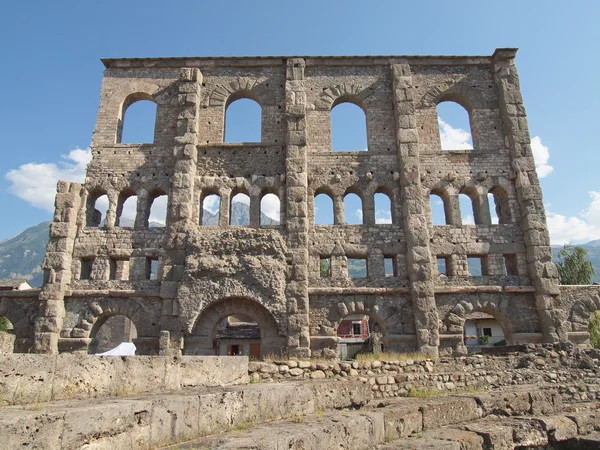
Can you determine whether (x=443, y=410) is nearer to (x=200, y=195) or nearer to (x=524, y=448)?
(x=524, y=448)

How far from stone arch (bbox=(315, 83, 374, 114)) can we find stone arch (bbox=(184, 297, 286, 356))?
8.33 meters

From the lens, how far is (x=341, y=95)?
17.6 m

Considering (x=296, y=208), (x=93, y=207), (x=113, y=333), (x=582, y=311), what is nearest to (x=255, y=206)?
(x=296, y=208)

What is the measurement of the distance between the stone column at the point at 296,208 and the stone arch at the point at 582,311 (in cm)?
938

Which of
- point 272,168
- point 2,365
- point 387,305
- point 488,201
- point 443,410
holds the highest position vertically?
point 272,168

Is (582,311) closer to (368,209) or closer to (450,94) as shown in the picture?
(368,209)

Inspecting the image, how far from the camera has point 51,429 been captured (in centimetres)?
337

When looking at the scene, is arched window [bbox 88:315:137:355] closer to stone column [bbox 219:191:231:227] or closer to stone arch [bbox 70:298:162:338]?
stone arch [bbox 70:298:162:338]

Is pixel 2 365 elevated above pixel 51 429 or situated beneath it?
elevated above

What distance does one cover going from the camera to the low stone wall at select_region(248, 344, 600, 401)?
8.74 metres

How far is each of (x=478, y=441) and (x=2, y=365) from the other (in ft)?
18.5

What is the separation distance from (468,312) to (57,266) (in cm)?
1446

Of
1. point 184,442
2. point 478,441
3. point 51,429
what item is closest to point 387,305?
point 478,441

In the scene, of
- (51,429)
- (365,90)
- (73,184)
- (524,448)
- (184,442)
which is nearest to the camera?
(51,429)
